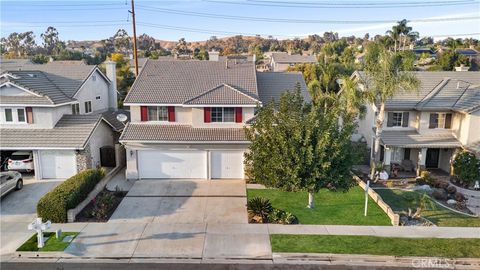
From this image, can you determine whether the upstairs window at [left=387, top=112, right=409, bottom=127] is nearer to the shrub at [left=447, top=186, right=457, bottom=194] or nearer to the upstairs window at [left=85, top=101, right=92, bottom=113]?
the shrub at [left=447, top=186, right=457, bottom=194]

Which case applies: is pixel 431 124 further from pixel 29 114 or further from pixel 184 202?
pixel 29 114

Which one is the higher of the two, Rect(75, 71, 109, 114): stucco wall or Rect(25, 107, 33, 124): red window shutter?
Rect(75, 71, 109, 114): stucco wall

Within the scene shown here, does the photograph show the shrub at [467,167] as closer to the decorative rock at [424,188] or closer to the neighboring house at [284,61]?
the decorative rock at [424,188]

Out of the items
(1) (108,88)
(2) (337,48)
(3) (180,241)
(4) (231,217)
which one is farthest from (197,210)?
(2) (337,48)

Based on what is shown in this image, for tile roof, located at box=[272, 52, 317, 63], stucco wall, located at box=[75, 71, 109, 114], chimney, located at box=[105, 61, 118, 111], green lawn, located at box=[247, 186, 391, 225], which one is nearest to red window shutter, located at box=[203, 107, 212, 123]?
green lawn, located at box=[247, 186, 391, 225]

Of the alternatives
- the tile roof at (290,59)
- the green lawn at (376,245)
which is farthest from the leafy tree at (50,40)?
the green lawn at (376,245)

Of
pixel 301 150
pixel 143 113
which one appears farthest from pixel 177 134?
pixel 301 150
